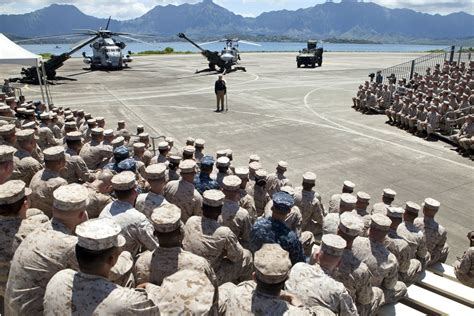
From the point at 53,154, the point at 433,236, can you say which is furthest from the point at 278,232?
the point at 53,154

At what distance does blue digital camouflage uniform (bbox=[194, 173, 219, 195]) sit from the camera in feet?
20.1

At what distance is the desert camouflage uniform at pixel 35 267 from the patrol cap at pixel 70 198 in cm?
34

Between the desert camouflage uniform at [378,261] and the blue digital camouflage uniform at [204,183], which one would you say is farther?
the blue digital camouflage uniform at [204,183]

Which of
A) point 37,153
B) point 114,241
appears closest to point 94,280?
point 114,241

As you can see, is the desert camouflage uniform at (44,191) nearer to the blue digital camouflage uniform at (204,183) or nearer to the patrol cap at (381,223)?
the blue digital camouflage uniform at (204,183)

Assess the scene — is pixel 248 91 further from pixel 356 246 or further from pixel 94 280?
pixel 94 280

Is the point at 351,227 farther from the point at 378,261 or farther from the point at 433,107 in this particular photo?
the point at 433,107

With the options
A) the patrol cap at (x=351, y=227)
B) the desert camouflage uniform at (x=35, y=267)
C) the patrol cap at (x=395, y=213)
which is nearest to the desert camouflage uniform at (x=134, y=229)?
the desert camouflage uniform at (x=35, y=267)

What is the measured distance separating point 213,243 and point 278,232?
2.69 ft

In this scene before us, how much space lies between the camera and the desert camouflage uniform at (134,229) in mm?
4082

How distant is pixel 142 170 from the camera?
7184mm

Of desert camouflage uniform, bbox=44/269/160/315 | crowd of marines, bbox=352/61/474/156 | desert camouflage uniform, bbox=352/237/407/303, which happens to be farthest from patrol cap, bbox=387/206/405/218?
crowd of marines, bbox=352/61/474/156

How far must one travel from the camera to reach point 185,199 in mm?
5367

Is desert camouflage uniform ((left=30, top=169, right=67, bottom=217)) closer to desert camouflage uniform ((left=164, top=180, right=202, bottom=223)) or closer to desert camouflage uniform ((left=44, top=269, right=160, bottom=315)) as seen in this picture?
desert camouflage uniform ((left=164, top=180, right=202, bottom=223))
